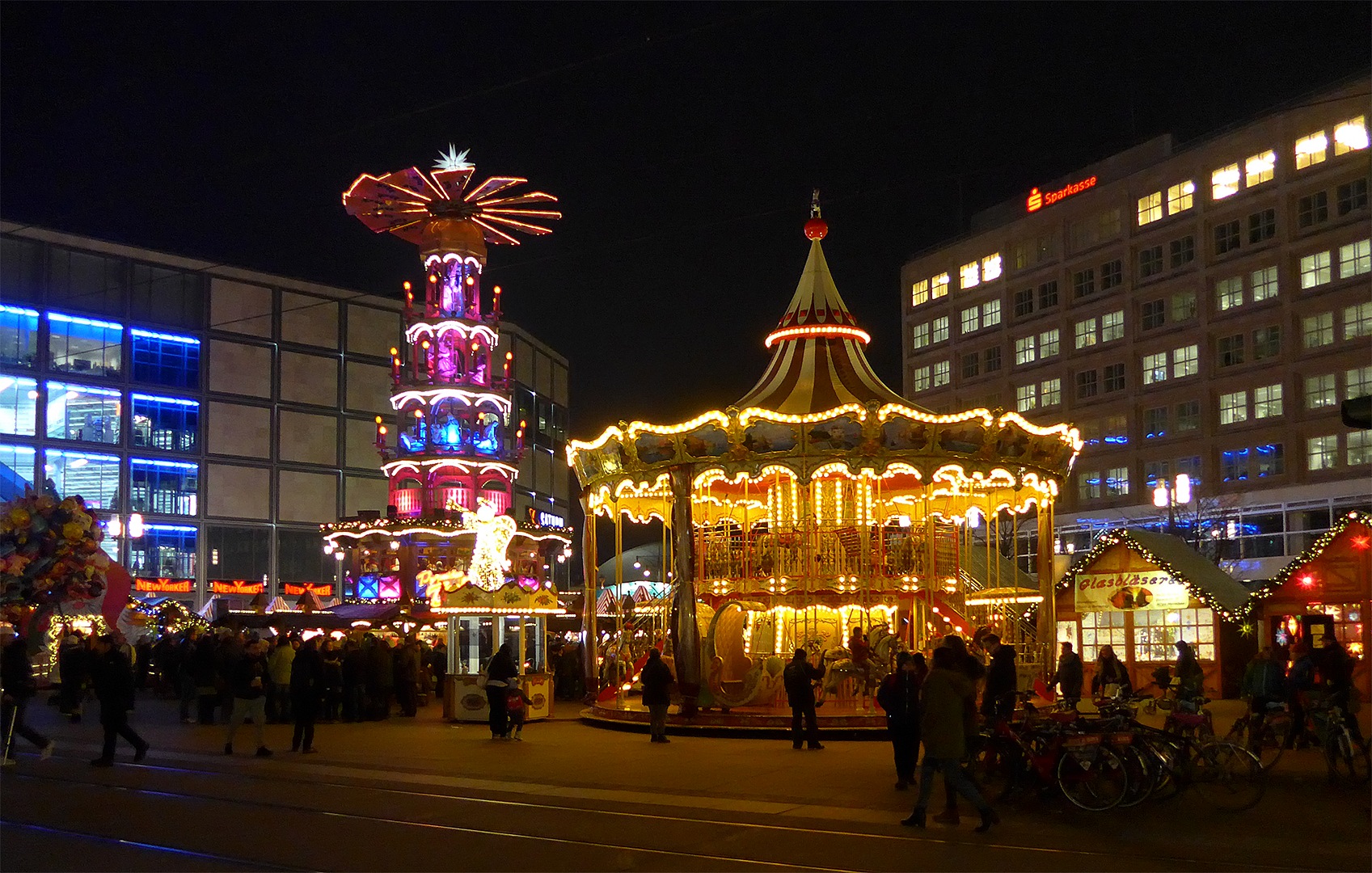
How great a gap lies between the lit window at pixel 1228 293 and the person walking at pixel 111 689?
48245mm

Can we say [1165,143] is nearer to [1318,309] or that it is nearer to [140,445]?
[1318,309]

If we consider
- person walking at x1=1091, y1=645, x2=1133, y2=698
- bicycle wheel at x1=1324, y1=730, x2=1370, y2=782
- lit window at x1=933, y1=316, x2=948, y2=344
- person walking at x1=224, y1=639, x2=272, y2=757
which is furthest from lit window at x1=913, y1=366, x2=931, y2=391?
bicycle wheel at x1=1324, y1=730, x2=1370, y2=782

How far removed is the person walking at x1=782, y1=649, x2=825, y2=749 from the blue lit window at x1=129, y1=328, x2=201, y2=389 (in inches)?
2062

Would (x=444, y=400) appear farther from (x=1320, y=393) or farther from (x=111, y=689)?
(x=111, y=689)

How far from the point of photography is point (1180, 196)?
2211 inches

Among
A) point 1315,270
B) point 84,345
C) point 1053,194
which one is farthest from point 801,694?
point 84,345

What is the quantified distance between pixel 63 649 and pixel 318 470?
143 ft

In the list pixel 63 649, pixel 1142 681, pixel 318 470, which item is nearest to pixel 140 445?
pixel 318 470

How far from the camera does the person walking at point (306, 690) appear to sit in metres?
17.1

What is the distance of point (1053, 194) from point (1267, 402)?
52.8ft

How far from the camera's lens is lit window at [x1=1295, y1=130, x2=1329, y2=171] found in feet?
163

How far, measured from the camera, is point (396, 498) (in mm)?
52844

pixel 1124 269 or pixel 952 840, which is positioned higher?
pixel 1124 269

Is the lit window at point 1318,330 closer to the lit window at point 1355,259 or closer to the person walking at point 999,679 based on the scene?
the lit window at point 1355,259
